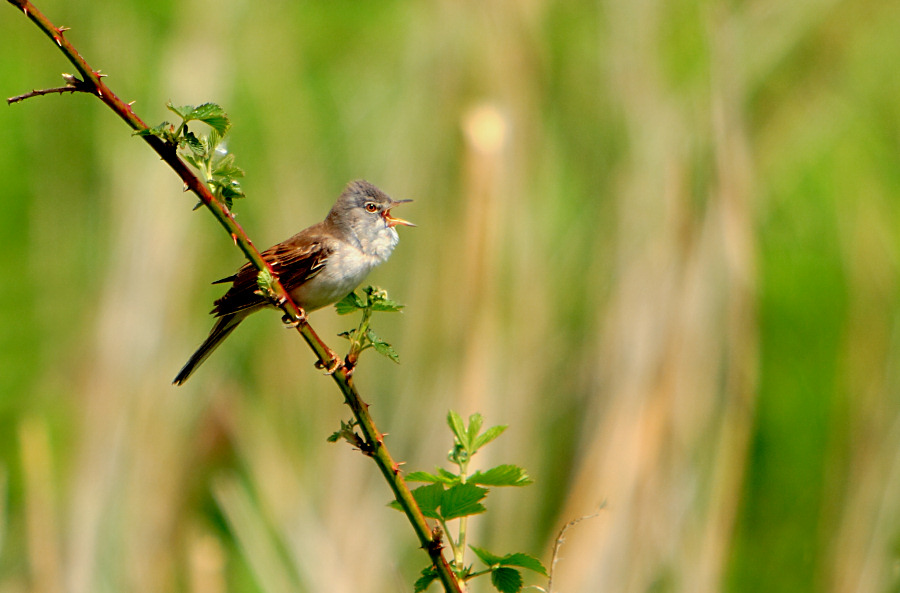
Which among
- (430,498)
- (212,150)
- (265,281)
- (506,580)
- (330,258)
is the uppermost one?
(330,258)

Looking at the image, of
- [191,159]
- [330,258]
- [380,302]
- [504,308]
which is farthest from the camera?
[504,308]

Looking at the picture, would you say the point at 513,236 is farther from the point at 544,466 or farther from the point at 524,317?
the point at 544,466

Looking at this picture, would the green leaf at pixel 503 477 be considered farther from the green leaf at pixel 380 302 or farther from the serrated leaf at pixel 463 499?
the green leaf at pixel 380 302

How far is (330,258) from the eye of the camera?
2949 millimetres

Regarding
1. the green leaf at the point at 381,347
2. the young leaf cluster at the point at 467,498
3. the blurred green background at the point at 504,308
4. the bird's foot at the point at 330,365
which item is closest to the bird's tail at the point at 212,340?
the blurred green background at the point at 504,308

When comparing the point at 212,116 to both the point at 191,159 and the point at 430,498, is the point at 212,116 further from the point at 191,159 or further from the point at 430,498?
the point at 430,498

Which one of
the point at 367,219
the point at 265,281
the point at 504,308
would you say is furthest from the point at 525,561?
the point at 504,308

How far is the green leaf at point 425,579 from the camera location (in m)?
1.27

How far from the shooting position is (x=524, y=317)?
12.9 ft

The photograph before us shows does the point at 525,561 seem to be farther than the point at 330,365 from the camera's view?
No

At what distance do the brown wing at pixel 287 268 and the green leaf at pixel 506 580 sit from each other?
156 centimetres

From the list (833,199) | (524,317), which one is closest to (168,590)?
(524,317)

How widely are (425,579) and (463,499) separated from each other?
0.45ft

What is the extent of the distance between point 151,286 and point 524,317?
1.68 m
